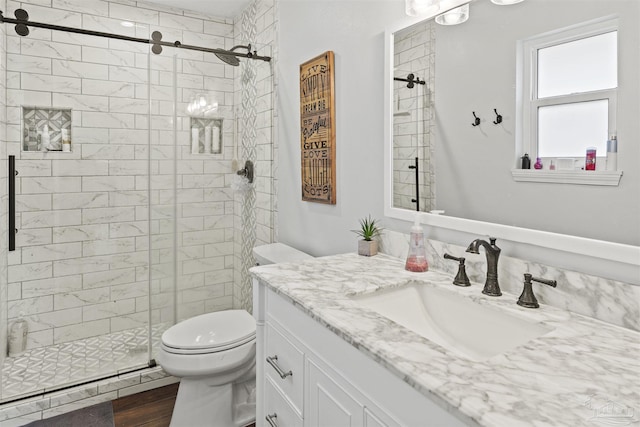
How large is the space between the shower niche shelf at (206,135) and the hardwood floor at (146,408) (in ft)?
4.92

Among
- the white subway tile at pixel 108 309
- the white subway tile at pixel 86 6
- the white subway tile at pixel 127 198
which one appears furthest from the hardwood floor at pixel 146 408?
the white subway tile at pixel 86 6

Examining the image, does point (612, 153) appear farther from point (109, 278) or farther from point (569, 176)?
point (109, 278)

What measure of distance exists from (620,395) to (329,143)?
5.16ft

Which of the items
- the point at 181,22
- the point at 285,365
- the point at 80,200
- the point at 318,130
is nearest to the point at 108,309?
the point at 80,200

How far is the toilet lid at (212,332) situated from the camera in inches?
75.6

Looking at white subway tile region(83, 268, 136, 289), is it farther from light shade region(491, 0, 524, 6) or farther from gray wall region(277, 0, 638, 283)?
light shade region(491, 0, 524, 6)

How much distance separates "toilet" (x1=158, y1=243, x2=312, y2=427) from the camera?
1.86m

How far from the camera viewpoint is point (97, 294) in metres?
2.79

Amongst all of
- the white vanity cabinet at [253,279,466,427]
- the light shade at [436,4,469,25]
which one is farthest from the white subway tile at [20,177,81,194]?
the light shade at [436,4,469,25]

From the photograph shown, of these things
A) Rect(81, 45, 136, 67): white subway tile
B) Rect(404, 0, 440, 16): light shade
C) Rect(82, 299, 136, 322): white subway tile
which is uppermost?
Rect(81, 45, 136, 67): white subway tile

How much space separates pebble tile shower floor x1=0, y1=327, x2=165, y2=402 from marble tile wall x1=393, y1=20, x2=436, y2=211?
1.88m

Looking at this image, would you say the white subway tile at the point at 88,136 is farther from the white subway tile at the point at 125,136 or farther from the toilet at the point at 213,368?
the toilet at the point at 213,368

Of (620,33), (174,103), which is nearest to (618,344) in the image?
(620,33)

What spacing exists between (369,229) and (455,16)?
85cm
